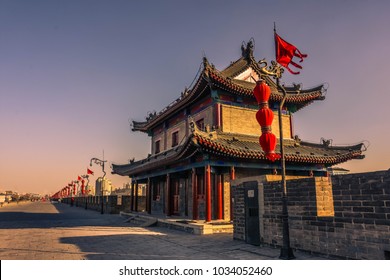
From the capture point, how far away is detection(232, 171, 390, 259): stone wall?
21.1 ft

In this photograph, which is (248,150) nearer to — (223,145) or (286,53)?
(223,145)

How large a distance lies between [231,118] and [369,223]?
10.8 m

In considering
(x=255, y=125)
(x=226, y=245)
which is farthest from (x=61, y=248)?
(x=255, y=125)

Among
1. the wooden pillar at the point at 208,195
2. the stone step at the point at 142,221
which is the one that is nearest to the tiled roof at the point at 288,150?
the wooden pillar at the point at 208,195

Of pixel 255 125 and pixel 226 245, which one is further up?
pixel 255 125

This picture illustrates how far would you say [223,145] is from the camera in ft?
45.1

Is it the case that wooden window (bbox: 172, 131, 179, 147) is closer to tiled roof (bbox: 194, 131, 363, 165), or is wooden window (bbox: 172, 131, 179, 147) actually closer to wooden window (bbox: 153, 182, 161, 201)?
wooden window (bbox: 153, 182, 161, 201)

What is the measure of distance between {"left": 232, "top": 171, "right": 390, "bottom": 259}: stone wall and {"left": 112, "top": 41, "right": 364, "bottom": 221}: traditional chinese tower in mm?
4045

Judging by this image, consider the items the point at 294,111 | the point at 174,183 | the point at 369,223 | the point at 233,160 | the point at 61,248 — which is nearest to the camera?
the point at 369,223

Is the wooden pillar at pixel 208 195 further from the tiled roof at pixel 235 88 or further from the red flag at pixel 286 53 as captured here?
the red flag at pixel 286 53

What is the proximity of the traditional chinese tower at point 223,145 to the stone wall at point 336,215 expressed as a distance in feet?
13.3

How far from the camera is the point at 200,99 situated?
17.9 meters

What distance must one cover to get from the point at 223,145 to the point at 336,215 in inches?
272
